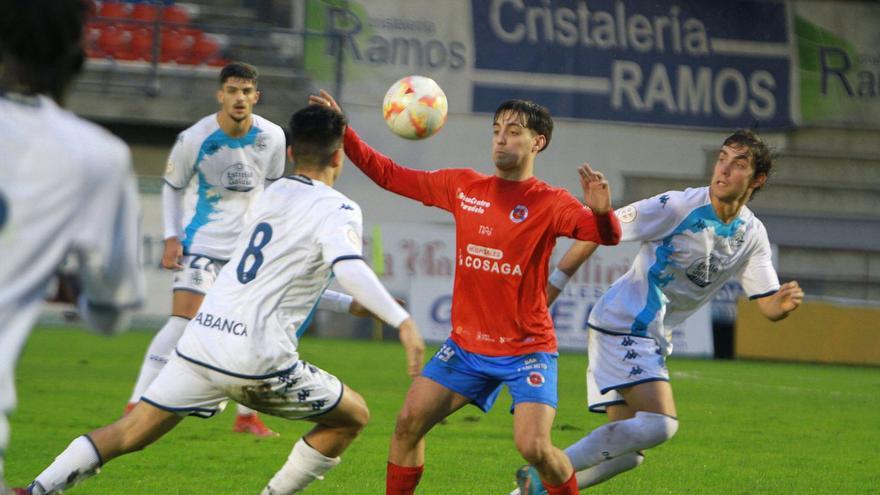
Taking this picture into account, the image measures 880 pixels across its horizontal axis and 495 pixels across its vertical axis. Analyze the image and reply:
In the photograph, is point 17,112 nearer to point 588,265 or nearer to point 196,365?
point 196,365

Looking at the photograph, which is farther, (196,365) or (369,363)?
(369,363)

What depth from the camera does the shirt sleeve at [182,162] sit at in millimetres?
8234

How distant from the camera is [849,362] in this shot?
1753 centimetres

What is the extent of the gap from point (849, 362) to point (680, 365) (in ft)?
9.98

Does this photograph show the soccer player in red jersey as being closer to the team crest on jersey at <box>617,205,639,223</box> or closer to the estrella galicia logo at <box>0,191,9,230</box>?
the team crest on jersey at <box>617,205,639,223</box>

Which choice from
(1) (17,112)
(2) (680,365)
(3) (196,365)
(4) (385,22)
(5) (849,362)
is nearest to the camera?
(1) (17,112)

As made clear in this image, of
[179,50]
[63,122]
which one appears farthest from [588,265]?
[63,122]

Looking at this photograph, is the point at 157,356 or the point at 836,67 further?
the point at 836,67

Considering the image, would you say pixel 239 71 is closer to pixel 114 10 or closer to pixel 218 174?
pixel 218 174

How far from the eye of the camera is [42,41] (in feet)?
8.93

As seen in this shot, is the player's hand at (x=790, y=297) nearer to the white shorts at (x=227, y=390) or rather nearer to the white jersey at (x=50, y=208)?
the white shorts at (x=227, y=390)

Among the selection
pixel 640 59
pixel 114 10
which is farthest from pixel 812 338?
pixel 114 10

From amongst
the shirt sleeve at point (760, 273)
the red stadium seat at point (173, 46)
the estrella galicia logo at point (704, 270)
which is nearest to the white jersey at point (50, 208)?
the estrella galicia logo at point (704, 270)

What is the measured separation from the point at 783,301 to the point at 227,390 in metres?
2.70
